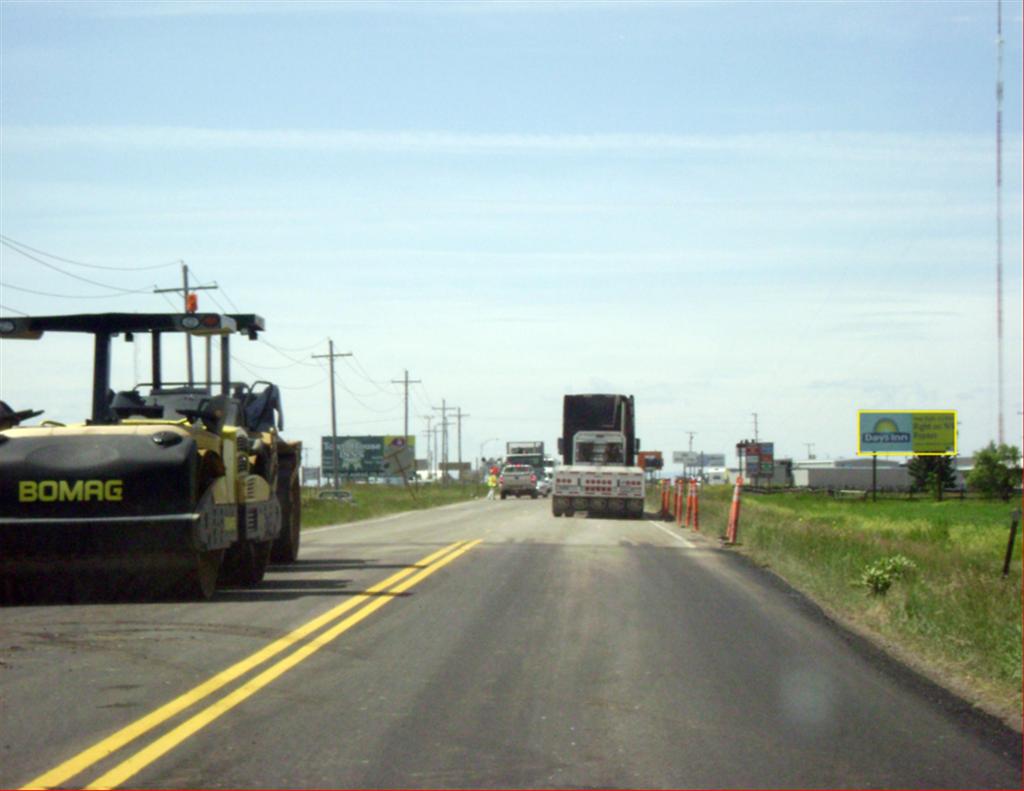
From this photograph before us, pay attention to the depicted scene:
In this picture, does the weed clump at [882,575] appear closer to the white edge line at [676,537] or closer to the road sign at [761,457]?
the white edge line at [676,537]

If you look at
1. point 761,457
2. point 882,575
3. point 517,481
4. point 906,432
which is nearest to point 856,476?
point 761,457

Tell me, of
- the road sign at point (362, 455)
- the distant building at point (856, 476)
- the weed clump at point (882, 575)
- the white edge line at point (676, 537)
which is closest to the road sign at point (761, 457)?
the distant building at point (856, 476)

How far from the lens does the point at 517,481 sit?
80.9 meters

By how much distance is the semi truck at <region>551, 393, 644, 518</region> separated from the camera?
4275 cm

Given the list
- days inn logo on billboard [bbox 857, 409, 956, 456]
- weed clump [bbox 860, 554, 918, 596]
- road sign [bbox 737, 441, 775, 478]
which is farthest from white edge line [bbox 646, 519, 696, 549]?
road sign [bbox 737, 441, 775, 478]

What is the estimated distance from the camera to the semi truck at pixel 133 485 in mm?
14180

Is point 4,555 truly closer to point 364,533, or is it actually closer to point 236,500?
point 236,500

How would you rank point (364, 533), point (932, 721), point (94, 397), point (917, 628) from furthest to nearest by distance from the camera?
point (364, 533)
point (94, 397)
point (917, 628)
point (932, 721)

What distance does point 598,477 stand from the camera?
140 ft

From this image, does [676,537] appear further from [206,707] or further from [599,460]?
[206,707]

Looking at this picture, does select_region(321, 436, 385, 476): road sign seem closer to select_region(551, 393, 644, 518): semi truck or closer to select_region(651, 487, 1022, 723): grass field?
select_region(551, 393, 644, 518): semi truck

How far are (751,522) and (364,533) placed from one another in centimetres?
910

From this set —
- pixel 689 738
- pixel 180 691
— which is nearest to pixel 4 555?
pixel 180 691

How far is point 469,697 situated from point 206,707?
169cm
